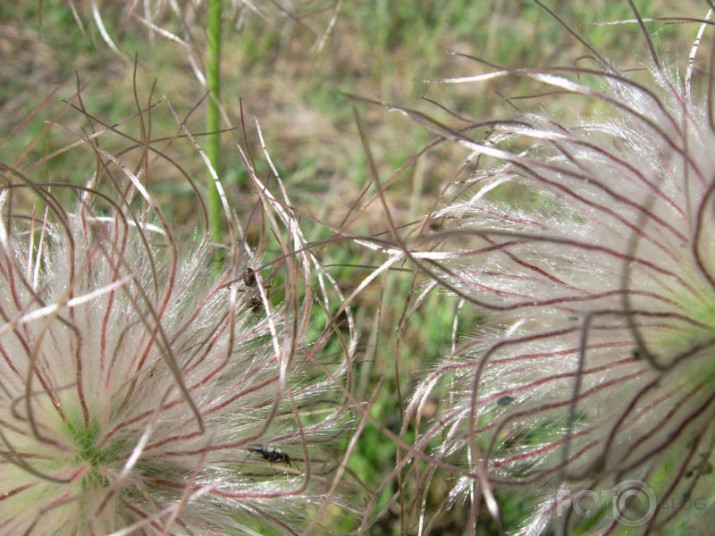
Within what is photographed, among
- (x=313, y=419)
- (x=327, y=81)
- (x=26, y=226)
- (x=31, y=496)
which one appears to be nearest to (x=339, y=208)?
(x=327, y=81)

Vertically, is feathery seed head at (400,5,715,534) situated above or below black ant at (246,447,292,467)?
above

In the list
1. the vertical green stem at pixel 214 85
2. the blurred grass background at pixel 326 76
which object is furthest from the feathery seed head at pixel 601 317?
the blurred grass background at pixel 326 76

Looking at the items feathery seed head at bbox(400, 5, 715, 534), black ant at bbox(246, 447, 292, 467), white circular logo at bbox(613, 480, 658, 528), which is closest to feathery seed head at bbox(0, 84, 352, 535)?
black ant at bbox(246, 447, 292, 467)

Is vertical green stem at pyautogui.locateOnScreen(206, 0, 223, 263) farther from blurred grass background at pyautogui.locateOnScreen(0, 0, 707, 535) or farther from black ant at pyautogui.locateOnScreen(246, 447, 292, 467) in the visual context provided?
blurred grass background at pyautogui.locateOnScreen(0, 0, 707, 535)

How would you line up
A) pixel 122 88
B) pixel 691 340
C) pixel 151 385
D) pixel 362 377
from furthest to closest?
pixel 122 88 < pixel 362 377 < pixel 151 385 < pixel 691 340

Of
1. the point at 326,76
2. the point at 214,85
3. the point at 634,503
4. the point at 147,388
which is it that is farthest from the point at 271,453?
the point at 326,76

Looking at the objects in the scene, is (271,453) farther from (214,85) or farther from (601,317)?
(214,85)

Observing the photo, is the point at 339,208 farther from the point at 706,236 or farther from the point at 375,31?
the point at 706,236

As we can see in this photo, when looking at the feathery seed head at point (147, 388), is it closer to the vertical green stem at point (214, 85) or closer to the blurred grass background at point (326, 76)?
the vertical green stem at point (214, 85)
